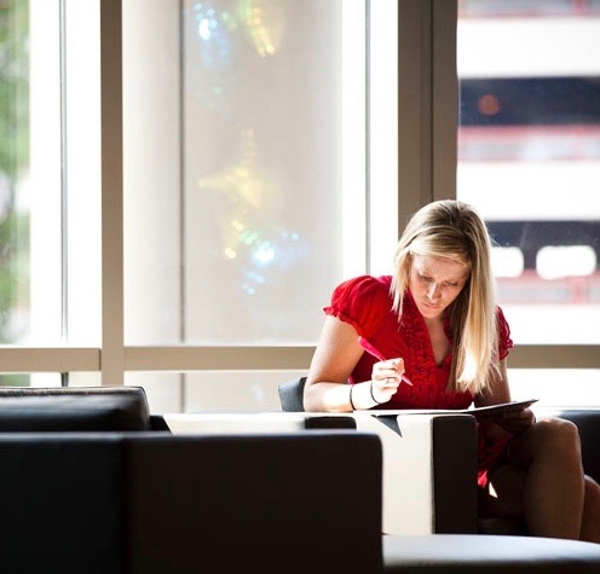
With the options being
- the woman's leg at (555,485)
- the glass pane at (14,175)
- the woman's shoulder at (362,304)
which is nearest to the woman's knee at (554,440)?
the woman's leg at (555,485)

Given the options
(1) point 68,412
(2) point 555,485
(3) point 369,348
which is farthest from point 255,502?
(3) point 369,348

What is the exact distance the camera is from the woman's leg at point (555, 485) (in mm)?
2670

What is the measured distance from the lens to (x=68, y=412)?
1.87m

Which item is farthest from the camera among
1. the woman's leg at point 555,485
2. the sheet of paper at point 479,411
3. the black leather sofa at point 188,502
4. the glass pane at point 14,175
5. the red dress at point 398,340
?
the glass pane at point 14,175

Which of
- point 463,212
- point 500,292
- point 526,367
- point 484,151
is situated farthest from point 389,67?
point 463,212

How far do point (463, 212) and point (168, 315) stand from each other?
1867 millimetres

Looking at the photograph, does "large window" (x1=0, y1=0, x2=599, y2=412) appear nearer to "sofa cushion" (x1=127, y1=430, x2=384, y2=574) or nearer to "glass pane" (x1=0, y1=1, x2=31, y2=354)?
"glass pane" (x1=0, y1=1, x2=31, y2=354)

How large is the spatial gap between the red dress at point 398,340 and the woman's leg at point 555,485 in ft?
1.01

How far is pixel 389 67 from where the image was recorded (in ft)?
15.1

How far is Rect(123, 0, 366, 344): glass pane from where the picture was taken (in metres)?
4.64

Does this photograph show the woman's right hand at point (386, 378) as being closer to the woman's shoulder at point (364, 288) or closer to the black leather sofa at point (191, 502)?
the woman's shoulder at point (364, 288)

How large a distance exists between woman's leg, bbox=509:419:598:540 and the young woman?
2 centimetres

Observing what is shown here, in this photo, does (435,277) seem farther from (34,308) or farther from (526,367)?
(34,308)

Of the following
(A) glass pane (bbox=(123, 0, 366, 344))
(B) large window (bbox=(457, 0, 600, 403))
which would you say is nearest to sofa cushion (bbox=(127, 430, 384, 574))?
(A) glass pane (bbox=(123, 0, 366, 344))
